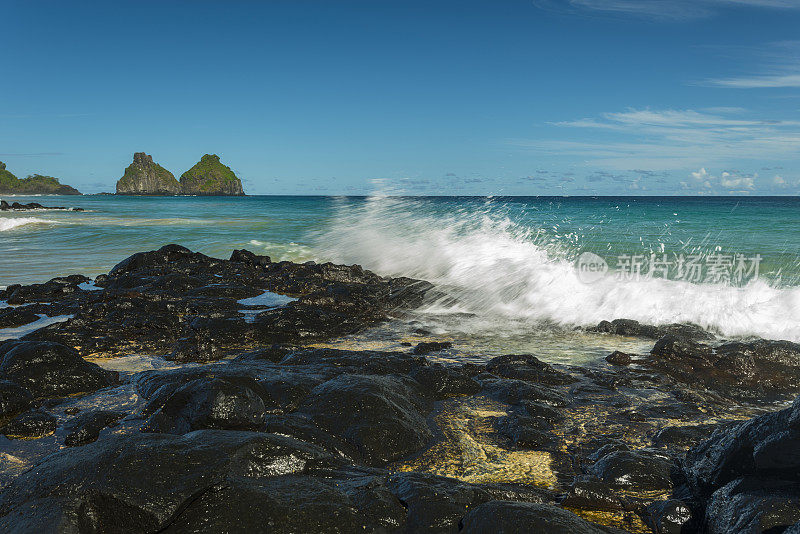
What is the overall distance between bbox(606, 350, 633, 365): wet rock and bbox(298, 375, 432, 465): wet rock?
11.9 feet

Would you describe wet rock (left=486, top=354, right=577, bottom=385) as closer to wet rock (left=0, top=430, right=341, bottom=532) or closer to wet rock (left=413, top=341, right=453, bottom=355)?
wet rock (left=413, top=341, right=453, bottom=355)

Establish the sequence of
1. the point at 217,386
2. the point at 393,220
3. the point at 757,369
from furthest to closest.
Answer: the point at 393,220 → the point at 757,369 → the point at 217,386

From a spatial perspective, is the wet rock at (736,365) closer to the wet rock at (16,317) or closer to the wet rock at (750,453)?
the wet rock at (750,453)

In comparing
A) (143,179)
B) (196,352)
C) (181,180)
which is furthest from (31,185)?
(196,352)

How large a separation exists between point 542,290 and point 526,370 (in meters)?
5.42

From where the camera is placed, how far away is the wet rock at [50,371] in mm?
5793

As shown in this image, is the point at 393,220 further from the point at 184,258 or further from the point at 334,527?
the point at 334,527

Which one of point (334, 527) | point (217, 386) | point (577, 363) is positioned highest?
point (217, 386)

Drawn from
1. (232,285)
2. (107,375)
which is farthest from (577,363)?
(232,285)

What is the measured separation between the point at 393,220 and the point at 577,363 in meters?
17.3

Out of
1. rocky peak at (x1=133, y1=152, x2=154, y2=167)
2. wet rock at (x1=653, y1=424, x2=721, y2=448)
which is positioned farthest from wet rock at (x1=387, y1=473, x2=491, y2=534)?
rocky peak at (x1=133, y1=152, x2=154, y2=167)

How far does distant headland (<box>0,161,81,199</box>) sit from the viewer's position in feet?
461

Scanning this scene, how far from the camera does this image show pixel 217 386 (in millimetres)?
4355

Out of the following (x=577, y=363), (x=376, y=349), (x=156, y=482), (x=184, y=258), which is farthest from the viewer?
(x=184, y=258)
